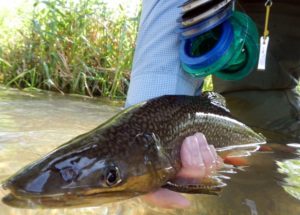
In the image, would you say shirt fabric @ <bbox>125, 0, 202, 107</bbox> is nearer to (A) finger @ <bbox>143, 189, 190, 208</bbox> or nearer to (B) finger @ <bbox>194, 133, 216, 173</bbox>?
(B) finger @ <bbox>194, 133, 216, 173</bbox>

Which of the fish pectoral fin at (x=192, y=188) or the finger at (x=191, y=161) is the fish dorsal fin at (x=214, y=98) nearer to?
the finger at (x=191, y=161)

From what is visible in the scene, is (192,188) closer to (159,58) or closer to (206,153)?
(206,153)

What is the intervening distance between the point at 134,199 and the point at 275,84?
200cm

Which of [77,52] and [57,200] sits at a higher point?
[77,52]

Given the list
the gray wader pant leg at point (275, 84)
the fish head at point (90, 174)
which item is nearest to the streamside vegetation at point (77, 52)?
the gray wader pant leg at point (275, 84)

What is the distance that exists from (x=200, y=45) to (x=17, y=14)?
11.9 ft

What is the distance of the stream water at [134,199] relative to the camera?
1460mm

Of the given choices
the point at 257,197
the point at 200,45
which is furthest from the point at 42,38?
the point at 257,197

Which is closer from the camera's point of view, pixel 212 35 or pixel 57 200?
pixel 57 200

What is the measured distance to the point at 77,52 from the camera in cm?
429

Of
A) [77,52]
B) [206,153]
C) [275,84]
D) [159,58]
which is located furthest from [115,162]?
[77,52]

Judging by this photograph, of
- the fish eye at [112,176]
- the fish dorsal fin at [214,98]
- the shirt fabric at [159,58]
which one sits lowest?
the fish eye at [112,176]

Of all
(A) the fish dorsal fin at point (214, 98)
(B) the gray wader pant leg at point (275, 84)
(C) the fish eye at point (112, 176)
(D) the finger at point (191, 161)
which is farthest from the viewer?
(B) the gray wader pant leg at point (275, 84)

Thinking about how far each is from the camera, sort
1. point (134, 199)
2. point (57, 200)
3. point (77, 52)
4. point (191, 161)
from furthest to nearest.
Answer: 1. point (77, 52)
2. point (191, 161)
3. point (134, 199)
4. point (57, 200)
